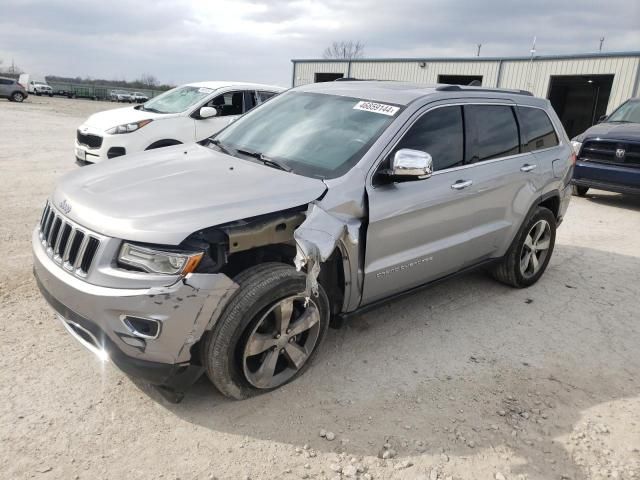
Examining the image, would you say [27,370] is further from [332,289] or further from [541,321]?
[541,321]

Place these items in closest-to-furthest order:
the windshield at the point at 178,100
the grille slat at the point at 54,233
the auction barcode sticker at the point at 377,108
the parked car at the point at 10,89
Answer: the grille slat at the point at 54,233
the auction barcode sticker at the point at 377,108
the windshield at the point at 178,100
the parked car at the point at 10,89

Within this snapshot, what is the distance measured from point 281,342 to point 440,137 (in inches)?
76.1

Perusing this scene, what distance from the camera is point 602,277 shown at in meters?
5.48

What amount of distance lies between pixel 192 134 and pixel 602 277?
6.18 m

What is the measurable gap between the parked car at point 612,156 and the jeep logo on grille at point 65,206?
344 inches

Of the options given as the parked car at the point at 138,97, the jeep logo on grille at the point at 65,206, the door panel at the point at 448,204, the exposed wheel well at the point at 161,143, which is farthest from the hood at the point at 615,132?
the parked car at the point at 138,97

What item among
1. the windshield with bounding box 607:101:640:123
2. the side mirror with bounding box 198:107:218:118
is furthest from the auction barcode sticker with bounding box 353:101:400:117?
the windshield with bounding box 607:101:640:123

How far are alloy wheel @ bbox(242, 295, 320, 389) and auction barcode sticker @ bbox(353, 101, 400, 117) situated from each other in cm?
147

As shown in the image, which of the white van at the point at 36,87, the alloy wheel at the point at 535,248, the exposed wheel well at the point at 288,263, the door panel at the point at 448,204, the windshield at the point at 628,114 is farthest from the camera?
the white van at the point at 36,87

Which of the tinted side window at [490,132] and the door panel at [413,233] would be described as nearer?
the door panel at [413,233]

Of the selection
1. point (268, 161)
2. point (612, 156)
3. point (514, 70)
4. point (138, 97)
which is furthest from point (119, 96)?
point (268, 161)

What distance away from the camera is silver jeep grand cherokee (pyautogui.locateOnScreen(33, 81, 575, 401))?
2.55 metres

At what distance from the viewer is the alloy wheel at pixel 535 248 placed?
192 inches

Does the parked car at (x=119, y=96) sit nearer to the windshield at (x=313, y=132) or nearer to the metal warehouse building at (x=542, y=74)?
the metal warehouse building at (x=542, y=74)
